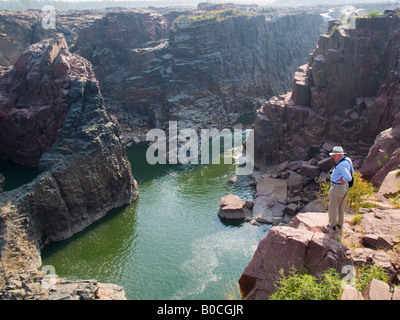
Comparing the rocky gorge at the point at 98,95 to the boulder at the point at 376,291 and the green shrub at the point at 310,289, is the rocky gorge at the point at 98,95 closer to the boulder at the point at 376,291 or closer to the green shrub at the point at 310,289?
the green shrub at the point at 310,289

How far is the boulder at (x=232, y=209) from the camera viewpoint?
106ft

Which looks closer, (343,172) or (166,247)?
(343,172)

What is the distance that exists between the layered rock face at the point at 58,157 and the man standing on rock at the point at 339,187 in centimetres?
2128

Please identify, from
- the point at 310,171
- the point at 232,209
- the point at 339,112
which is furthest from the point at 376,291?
the point at 339,112

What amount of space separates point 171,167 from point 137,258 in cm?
1804

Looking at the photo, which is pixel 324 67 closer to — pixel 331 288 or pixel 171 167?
pixel 171 167

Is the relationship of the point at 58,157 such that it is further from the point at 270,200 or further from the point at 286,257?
the point at 286,257

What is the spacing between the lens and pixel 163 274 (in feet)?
83.9

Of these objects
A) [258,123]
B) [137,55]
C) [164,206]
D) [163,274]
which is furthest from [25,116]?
[137,55]

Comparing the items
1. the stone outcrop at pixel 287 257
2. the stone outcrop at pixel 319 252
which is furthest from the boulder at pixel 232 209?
the stone outcrop at pixel 287 257

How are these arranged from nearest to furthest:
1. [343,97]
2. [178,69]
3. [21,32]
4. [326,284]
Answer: [326,284] < [343,97] < [178,69] < [21,32]

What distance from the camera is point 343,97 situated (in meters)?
39.2

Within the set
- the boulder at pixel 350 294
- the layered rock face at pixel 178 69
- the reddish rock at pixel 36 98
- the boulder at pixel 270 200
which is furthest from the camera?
the layered rock face at pixel 178 69

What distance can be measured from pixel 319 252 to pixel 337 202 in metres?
2.08
